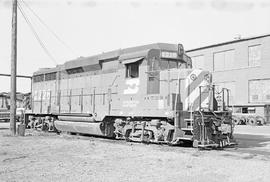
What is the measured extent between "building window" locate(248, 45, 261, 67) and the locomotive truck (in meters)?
29.0

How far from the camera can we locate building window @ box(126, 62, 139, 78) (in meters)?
12.8

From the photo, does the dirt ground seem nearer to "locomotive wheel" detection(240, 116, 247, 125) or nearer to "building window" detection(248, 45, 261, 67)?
"locomotive wheel" detection(240, 116, 247, 125)

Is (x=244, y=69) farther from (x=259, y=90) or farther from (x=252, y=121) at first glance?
(x=252, y=121)

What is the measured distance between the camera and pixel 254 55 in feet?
132

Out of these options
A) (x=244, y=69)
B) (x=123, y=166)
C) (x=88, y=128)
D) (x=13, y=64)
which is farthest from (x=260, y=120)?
(x=123, y=166)

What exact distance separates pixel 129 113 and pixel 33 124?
921cm

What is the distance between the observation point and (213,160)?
836 cm

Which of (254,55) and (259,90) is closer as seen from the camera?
(259,90)

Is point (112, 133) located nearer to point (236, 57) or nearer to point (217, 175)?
point (217, 175)

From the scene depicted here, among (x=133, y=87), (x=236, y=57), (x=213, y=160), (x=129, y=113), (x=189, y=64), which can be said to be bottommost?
(x=213, y=160)

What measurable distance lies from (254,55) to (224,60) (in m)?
4.30

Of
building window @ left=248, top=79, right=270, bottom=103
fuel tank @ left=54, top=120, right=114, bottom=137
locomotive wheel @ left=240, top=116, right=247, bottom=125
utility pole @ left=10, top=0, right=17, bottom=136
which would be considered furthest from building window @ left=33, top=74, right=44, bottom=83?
building window @ left=248, top=79, right=270, bottom=103

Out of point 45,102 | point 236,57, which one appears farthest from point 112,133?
point 236,57

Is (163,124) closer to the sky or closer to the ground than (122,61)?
closer to the ground
